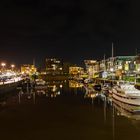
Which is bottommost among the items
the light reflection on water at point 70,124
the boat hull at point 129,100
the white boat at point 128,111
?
the light reflection on water at point 70,124

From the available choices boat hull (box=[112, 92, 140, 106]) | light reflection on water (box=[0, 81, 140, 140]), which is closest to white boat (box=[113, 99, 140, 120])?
light reflection on water (box=[0, 81, 140, 140])

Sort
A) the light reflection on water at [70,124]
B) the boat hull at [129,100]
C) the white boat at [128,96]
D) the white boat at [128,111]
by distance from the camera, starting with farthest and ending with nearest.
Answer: the white boat at [128,96]
the boat hull at [129,100]
the white boat at [128,111]
the light reflection on water at [70,124]

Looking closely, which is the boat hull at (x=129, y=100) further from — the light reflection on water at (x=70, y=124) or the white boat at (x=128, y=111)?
the light reflection on water at (x=70, y=124)

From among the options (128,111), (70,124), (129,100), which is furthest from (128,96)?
Answer: (70,124)

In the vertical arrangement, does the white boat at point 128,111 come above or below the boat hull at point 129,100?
below

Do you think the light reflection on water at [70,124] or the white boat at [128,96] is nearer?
the light reflection on water at [70,124]

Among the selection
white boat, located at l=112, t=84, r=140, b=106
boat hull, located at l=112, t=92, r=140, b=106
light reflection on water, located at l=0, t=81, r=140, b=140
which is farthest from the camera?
white boat, located at l=112, t=84, r=140, b=106

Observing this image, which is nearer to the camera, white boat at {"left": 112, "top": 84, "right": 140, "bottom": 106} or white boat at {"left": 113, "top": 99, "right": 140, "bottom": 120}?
white boat at {"left": 113, "top": 99, "right": 140, "bottom": 120}

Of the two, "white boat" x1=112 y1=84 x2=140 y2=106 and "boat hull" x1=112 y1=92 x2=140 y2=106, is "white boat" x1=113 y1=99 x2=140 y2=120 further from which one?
"white boat" x1=112 y1=84 x2=140 y2=106

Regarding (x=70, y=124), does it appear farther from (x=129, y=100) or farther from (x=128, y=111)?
(x=129, y=100)

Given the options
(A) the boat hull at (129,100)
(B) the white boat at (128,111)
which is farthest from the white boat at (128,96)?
(B) the white boat at (128,111)

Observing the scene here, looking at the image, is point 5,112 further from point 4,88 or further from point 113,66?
point 113,66

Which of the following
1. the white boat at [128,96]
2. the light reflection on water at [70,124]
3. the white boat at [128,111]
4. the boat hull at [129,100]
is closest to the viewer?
the light reflection on water at [70,124]

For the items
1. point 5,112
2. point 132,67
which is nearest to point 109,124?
point 5,112
